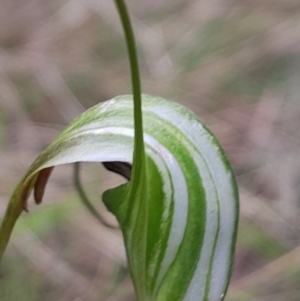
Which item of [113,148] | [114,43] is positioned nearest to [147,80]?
[114,43]

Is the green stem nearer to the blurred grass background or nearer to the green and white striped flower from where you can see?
the green and white striped flower

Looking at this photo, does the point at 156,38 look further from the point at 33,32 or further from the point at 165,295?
the point at 165,295

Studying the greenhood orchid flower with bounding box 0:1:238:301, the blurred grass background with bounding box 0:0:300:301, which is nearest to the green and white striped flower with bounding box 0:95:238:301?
the greenhood orchid flower with bounding box 0:1:238:301

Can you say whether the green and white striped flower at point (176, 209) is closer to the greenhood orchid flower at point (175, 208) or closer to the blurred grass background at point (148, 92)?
the greenhood orchid flower at point (175, 208)

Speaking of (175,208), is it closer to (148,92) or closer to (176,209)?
(176,209)

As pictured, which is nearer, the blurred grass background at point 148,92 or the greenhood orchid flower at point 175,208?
the greenhood orchid flower at point 175,208

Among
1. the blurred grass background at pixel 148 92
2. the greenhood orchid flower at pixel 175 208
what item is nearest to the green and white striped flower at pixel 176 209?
the greenhood orchid flower at pixel 175 208
